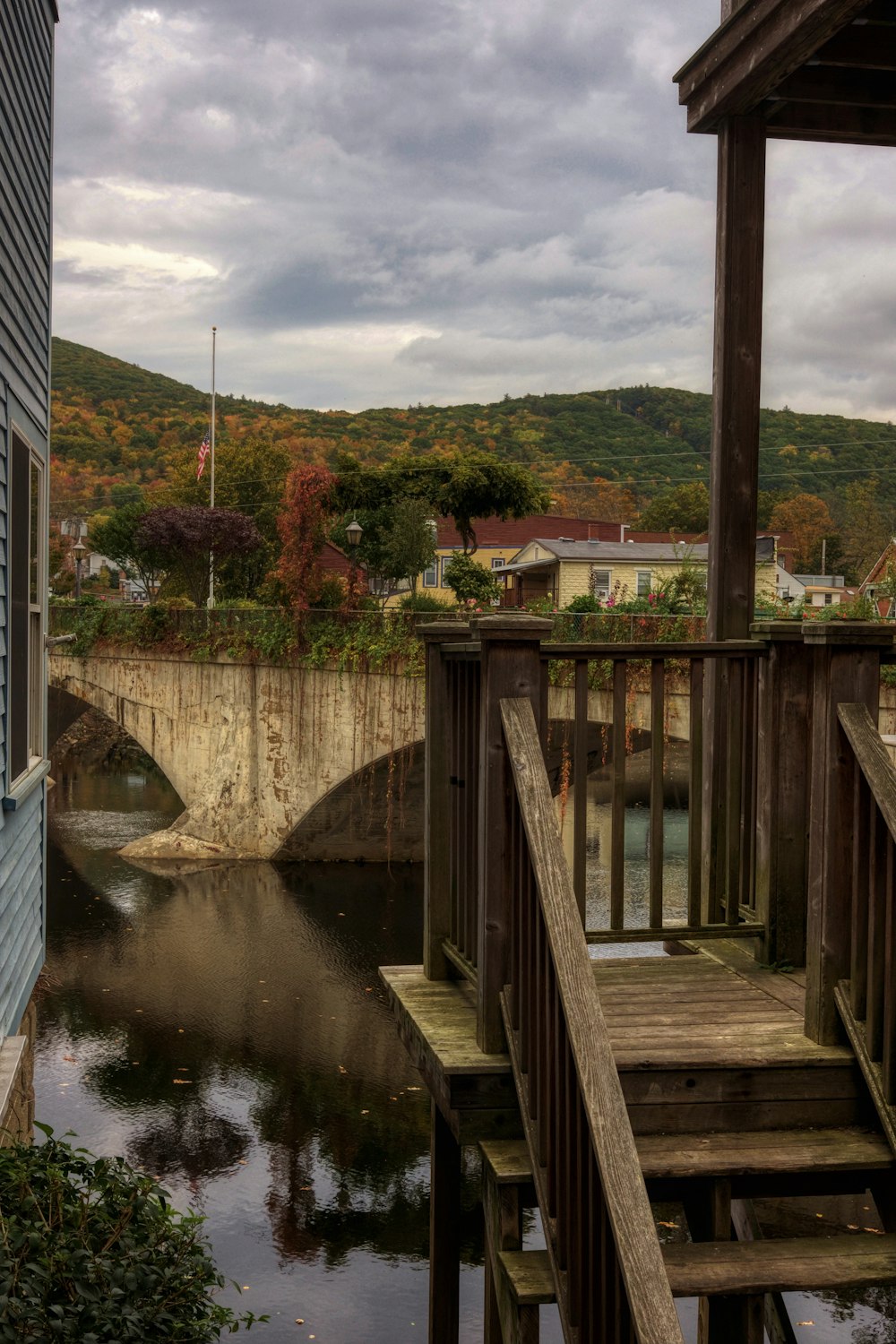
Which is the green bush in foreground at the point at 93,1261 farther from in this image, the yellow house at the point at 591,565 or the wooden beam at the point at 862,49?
the yellow house at the point at 591,565

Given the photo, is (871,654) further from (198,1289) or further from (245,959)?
(245,959)

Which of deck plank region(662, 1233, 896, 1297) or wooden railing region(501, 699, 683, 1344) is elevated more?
wooden railing region(501, 699, 683, 1344)

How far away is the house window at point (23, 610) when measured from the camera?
22.1 feet

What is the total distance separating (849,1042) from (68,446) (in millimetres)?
63263

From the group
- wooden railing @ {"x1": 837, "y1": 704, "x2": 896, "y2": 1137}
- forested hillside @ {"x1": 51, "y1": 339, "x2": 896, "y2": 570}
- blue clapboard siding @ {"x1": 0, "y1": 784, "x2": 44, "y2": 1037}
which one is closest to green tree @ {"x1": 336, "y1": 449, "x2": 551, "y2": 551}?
forested hillside @ {"x1": 51, "y1": 339, "x2": 896, "y2": 570}

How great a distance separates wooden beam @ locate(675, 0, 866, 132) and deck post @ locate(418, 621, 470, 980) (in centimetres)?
222

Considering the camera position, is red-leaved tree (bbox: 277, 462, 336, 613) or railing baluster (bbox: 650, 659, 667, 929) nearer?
railing baluster (bbox: 650, 659, 667, 929)

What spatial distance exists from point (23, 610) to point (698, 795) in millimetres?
4176

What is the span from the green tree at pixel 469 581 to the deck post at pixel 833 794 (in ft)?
62.3

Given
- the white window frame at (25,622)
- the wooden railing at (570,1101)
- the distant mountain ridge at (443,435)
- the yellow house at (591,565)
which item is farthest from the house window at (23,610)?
the distant mountain ridge at (443,435)

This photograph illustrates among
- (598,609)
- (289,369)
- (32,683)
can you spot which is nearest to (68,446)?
(289,369)

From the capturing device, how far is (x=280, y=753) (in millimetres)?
20844

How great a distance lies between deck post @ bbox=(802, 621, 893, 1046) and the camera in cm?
331

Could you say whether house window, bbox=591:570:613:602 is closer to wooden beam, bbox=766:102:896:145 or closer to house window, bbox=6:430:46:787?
house window, bbox=6:430:46:787
